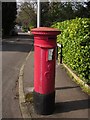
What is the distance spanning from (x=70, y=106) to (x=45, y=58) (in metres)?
1.24

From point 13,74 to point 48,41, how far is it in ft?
17.6

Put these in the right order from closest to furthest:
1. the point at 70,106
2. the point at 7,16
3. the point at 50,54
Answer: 1. the point at 50,54
2. the point at 70,106
3. the point at 7,16

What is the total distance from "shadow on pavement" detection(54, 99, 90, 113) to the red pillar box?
26 cm

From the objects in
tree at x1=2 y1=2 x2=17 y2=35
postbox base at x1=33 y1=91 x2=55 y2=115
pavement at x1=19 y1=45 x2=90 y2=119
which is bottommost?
pavement at x1=19 y1=45 x2=90 y2=119

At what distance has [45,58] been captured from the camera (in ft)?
18.6

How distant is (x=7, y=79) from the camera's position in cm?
962

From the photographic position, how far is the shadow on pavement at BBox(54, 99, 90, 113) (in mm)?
5919

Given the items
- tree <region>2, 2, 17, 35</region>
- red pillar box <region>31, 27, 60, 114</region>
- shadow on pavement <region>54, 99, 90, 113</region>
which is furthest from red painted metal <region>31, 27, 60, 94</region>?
tree <region>2, 2, 17, 35</region>

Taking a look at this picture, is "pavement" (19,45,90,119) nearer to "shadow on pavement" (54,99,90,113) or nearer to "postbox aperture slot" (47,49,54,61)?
"shadow on pavement" (54,99,90,113)

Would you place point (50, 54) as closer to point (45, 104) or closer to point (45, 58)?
point (45, 58)

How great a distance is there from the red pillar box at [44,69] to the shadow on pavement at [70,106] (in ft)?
0.86

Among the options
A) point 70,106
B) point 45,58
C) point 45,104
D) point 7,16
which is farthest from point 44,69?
point 7,16

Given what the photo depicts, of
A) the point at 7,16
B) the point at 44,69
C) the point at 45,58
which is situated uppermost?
the point at 7,16

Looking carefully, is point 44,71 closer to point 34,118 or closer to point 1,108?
point 34,118
